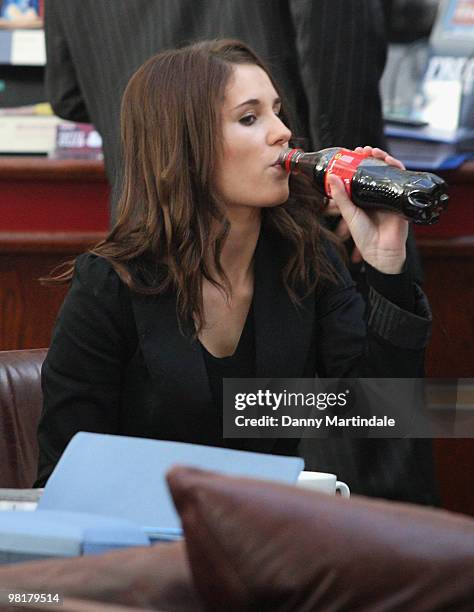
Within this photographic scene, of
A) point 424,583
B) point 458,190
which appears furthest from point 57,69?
point 424,583

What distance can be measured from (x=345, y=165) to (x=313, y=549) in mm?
1011

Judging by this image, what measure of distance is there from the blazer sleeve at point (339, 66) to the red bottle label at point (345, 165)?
1.53ft

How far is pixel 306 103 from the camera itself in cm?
230

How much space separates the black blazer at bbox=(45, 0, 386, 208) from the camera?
2184 millimetres

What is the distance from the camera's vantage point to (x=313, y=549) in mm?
774

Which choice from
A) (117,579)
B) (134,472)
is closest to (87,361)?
(134,472)

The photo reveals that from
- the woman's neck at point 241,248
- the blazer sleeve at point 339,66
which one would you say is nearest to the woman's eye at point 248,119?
the woman's neck at point 241,248

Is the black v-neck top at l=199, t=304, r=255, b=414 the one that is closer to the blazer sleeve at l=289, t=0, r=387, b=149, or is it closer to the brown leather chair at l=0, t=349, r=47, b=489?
the brown leather chair at l=0, t=349, r=47, b=489

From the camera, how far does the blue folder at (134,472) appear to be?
106cm

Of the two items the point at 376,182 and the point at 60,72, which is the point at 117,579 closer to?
the point at 376,182

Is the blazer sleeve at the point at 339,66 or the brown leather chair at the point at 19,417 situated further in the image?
the blazer sleeve at the point at 339,66

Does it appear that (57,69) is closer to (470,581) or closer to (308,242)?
(308,242)

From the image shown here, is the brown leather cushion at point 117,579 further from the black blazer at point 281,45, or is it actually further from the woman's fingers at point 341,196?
the black blazer at point 281,45

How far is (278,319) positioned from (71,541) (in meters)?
0.95
